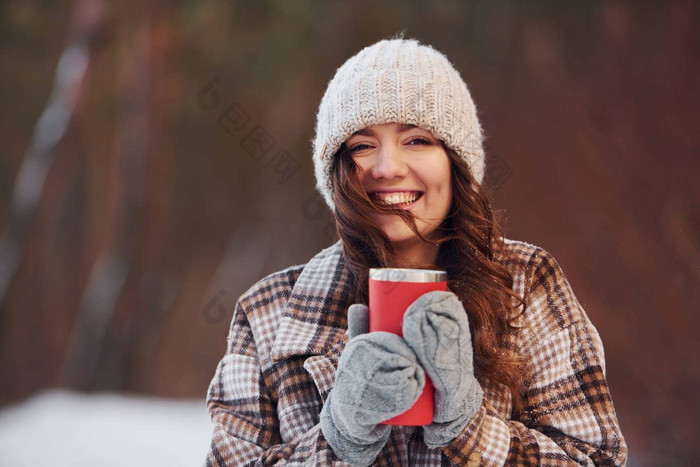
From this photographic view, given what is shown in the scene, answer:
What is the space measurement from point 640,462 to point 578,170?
942mm

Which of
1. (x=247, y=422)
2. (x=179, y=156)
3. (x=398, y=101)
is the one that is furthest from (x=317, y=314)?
(x=179, y=156)

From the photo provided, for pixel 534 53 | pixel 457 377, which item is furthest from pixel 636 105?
pixel 457 377

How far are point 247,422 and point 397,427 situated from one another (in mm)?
293

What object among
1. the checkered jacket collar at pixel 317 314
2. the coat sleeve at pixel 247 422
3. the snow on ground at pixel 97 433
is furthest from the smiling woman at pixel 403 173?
the snow on ground at pixel 97 433

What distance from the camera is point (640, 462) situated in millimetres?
1787

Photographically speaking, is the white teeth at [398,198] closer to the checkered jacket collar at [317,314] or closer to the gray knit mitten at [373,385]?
the checkered jacket collar at [317,314]

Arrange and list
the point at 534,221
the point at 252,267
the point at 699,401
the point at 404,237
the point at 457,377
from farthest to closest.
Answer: the point at 252,267
the point at 534,221
the point at 699,401
the point at 404,237
the point at 457,377

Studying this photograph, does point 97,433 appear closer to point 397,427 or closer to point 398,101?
point 397,427

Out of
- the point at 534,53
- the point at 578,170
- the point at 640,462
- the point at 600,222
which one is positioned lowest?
the point at 640,462

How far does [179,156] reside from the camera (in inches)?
87.4

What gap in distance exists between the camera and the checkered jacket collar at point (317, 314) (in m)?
1.14

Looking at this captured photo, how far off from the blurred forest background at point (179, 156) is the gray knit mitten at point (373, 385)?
1298 millimetres

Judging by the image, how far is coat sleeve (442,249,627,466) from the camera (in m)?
0.96

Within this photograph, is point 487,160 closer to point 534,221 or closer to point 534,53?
point 534,221
